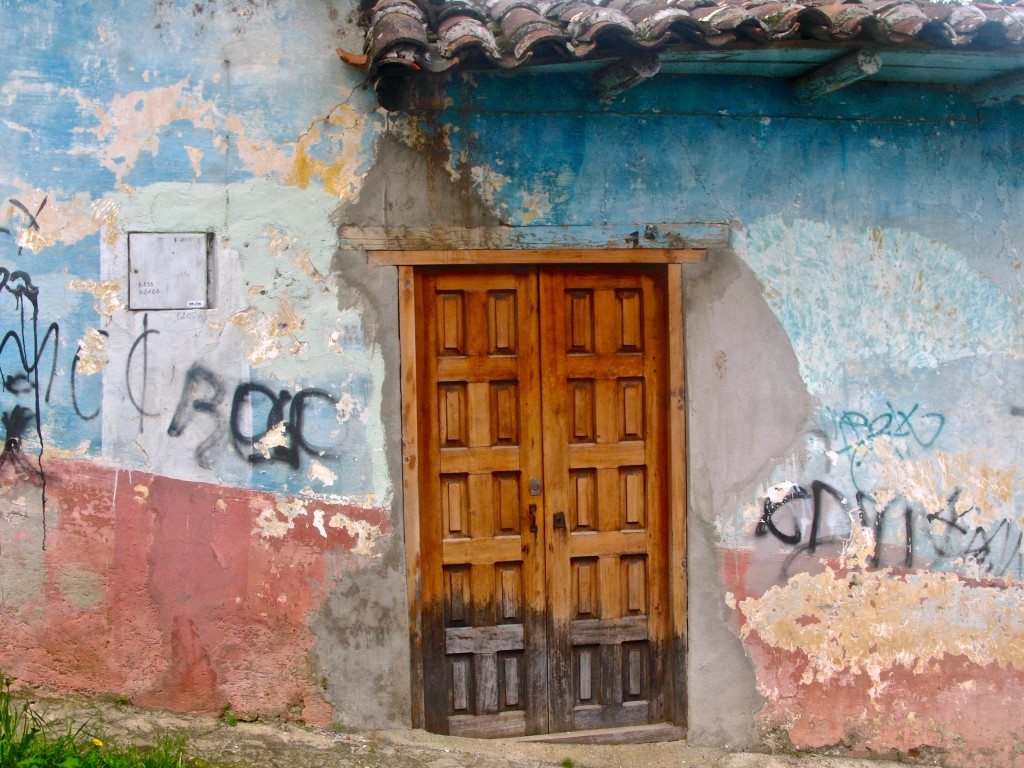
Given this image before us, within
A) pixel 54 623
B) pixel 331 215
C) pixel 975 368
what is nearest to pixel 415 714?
pixel 54 623

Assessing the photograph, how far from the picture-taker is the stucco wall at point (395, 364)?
14.1 ft

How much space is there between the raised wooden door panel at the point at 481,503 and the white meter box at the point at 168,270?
101 centimetres

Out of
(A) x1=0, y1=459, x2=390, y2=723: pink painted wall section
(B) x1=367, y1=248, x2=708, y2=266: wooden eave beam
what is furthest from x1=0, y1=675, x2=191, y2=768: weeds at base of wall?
(B) x1=367, y1=248, x2=708, y2=266: wooden eave beam

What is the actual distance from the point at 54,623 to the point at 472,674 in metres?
1.95

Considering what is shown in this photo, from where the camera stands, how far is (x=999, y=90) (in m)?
4.64

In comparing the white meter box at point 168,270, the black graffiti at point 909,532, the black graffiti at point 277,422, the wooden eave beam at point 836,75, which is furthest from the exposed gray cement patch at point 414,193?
the black graffiti at point 909,532

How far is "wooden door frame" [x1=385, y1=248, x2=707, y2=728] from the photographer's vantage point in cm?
441

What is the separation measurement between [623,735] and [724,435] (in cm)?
157

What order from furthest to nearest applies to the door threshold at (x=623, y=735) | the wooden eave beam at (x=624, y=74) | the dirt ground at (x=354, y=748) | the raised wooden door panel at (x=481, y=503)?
the door threshold at (x=623, y=735)
the raised wooden door panel at (x=481, y=503)
the dirt ground at (x=354, y=748)
the wooden eave beam at (x=624, y=74)

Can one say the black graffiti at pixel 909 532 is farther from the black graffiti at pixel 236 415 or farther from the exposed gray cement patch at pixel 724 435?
the black graffiti at pixel 236 415

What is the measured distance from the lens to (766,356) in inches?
184

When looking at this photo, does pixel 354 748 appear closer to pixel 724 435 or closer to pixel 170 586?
pixel 170 586

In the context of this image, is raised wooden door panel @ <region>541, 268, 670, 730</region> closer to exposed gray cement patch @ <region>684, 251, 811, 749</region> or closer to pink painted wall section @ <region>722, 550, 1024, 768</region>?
exposed gray cement patch @ <region>684, 251, 811, 749</region>

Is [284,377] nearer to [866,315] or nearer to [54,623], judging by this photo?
[54,623]
